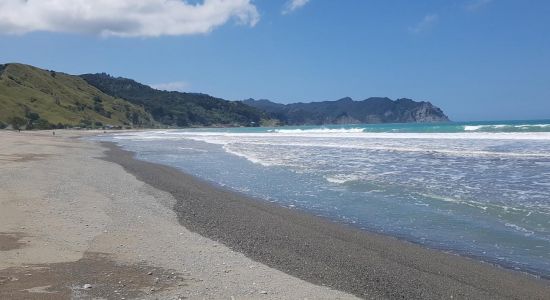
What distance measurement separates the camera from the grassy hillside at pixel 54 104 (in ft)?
360

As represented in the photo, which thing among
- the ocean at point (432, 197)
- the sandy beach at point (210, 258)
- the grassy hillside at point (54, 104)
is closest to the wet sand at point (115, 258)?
the sandy beach at point (210, 258)

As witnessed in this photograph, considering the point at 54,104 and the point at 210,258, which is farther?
the point at 54,104

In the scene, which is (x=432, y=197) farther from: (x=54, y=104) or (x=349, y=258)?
(x=54, y=104)

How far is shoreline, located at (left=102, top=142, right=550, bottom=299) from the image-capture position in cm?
667

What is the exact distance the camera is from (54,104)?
13125cm

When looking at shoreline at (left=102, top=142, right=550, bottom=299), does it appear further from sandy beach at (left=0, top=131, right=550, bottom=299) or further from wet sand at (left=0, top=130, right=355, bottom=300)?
wet sand at (left=0, top=130, right=355, bottom=300)

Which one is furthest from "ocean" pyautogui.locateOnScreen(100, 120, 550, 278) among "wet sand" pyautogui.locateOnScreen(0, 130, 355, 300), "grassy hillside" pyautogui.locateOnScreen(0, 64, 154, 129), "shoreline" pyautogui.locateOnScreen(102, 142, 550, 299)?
"grassy hillside" pyautogui.locateOnScreen(0, 64, 154, 129)

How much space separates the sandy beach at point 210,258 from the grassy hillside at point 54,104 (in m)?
99.4

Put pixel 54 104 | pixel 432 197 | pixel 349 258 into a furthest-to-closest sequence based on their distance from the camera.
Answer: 1. pixel 54 104
2. pixel 432 197
3. pixel 349 258

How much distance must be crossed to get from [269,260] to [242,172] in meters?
14.2

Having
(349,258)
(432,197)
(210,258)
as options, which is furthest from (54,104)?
(349,258)

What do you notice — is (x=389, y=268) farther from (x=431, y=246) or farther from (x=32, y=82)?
(x=32, y=82)

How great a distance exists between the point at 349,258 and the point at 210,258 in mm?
2344

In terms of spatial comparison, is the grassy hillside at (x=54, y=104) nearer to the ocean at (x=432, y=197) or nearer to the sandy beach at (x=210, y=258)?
the ocean at (x=432, y=197)
